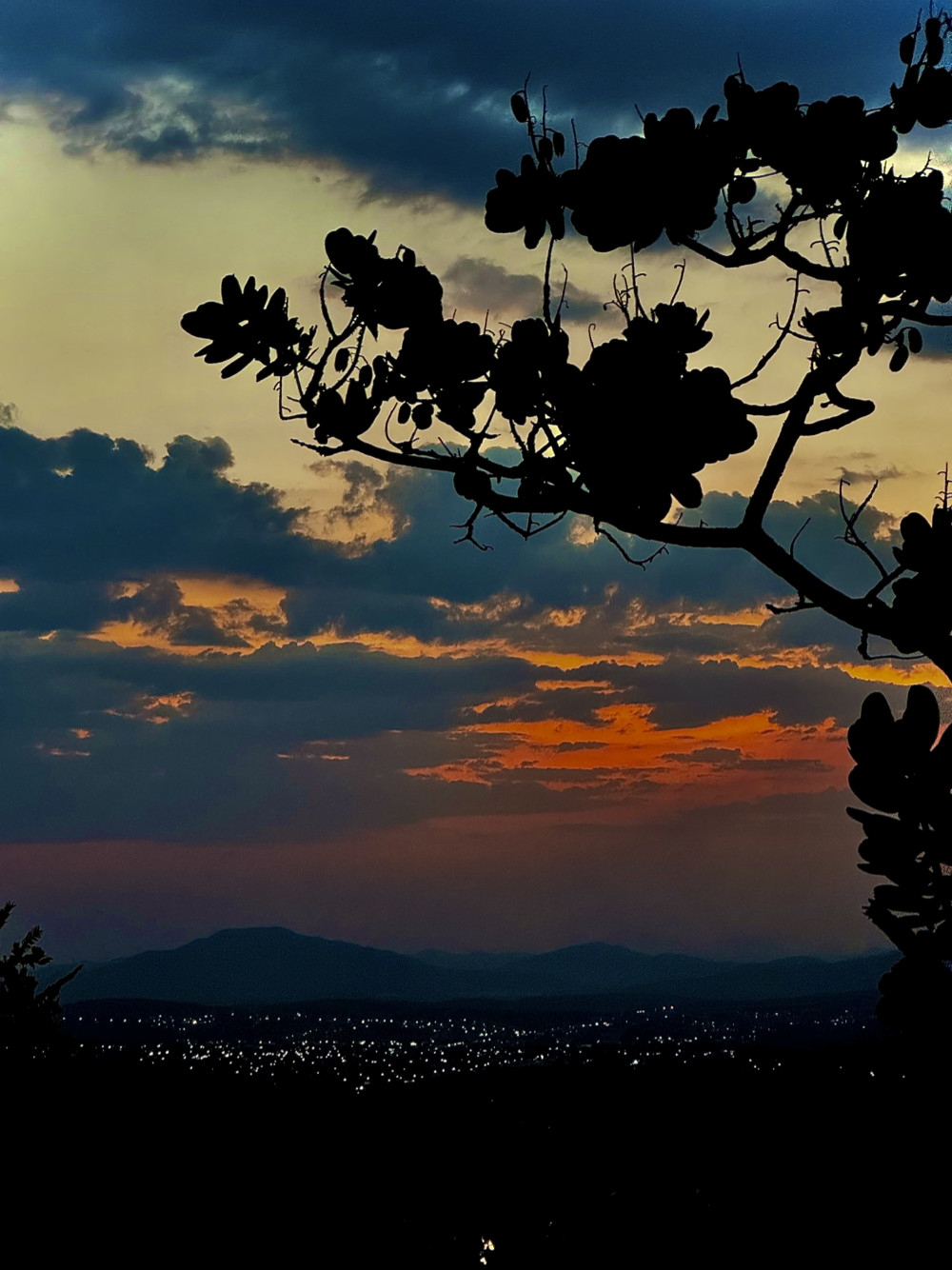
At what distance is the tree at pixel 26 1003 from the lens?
13633 millimetres

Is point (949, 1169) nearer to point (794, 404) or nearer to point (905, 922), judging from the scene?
point (905, 922)

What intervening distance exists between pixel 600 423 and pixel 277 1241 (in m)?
10.5

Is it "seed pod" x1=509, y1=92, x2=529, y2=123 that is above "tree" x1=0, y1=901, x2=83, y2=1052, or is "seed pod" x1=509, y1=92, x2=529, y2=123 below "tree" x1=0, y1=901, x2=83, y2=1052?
above

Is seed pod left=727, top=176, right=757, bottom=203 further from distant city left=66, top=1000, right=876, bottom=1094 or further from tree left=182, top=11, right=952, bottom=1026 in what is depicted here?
distant city left=66, top=1000, right=876, bottom=1094

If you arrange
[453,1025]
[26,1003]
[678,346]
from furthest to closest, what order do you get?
[453,1025], [26,1003], [678,346]

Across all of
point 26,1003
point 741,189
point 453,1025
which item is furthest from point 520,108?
point 453,1025

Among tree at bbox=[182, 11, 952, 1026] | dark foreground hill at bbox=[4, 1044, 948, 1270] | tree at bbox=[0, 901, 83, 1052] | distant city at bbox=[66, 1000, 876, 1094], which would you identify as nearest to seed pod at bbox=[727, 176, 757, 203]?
tree at bbox=[182, 11, 952, 1026]

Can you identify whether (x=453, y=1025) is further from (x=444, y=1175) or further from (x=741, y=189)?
(x=741, y=189)

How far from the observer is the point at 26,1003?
1401 centimetres

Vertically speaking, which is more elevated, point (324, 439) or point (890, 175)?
point (890, 175)

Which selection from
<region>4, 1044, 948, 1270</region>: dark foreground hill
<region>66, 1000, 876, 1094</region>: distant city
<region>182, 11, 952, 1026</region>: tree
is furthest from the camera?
<region>66, 1000, 876, 1094</region>: distant city

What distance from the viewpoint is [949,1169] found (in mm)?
3830

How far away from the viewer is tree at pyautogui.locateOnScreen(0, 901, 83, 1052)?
1363 centimetres

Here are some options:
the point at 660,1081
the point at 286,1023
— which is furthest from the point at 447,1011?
the point at 660,1081
